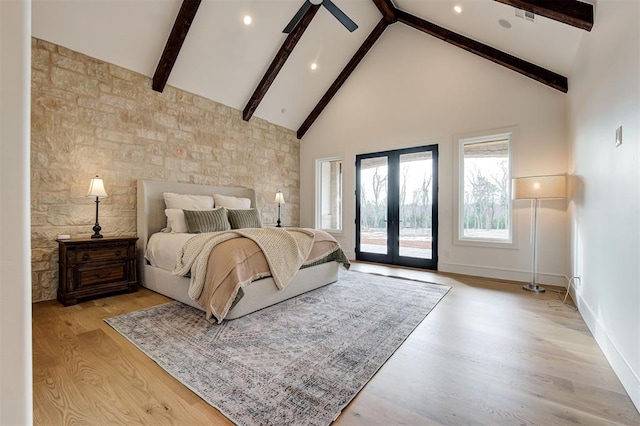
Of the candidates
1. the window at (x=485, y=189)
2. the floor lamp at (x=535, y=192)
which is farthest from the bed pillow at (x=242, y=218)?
the floor lamp at (x=535, y=192)

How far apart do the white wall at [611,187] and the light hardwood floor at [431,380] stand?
22 cm

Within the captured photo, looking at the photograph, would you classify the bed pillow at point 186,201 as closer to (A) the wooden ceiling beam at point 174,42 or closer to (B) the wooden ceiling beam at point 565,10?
(A) the wooden ceiling beam at point 174,42

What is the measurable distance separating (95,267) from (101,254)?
0.49 feet

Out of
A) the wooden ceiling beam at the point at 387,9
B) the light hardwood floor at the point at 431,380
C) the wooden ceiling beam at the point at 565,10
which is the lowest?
the light hardwood floor at the point at 431,380

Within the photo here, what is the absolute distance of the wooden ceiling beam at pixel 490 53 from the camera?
150 inches

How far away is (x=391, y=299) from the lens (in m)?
3.30

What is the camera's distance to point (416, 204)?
520 centimetres

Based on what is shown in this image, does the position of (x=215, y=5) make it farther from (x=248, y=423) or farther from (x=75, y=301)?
(x=248, y=423)

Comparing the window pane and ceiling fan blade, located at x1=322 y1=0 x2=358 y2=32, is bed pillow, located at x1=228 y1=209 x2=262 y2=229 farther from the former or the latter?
the window pane

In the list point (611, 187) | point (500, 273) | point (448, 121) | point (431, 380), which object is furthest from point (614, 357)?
point (448, 121)

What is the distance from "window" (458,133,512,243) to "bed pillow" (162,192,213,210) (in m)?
3.92

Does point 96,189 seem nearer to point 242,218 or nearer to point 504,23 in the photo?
point 242,218

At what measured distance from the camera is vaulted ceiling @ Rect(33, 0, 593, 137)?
10.8 feet

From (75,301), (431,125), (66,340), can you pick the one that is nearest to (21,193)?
(66,340)
